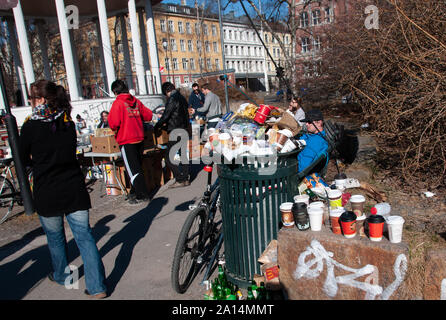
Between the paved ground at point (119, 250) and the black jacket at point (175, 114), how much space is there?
129 centimetres

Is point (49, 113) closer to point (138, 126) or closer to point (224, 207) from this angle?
point (224, 207)

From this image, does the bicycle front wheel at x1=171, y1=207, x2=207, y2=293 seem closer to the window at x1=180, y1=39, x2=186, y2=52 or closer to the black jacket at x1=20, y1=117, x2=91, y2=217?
the black jacket at x1=20, y1=117, x2=91, y2=217

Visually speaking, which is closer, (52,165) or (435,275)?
(435,275)

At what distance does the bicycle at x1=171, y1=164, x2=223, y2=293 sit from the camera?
3.22 metres

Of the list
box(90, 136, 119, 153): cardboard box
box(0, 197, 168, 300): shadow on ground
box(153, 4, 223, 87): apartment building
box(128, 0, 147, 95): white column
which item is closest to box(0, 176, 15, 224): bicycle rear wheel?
box(0, 197, 168, 300): shadow on ground

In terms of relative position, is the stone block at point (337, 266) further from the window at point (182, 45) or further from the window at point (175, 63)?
the window at point (182, 45)

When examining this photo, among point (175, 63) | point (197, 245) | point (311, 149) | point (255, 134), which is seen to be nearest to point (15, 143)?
point (197, 245)

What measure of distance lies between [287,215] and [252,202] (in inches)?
13.0

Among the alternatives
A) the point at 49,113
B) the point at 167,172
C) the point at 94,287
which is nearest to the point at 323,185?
the point at 94,287

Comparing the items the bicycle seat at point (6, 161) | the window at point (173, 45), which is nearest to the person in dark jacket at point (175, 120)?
the bicycle seat at point (6, 161)

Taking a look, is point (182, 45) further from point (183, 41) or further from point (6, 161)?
point (6, 161)

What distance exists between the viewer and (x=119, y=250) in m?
4.48

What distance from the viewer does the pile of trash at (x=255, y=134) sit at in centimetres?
303

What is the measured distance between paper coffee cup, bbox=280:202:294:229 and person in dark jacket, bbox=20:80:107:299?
1793 millimetres
